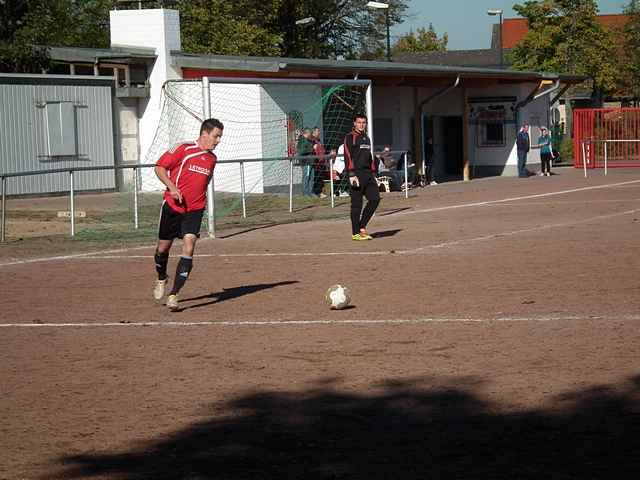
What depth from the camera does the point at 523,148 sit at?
131 feet

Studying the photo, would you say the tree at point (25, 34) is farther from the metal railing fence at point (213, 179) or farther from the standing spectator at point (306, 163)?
the standing spectator at point (306, 163)

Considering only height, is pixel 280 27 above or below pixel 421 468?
above

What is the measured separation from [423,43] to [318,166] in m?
89.4

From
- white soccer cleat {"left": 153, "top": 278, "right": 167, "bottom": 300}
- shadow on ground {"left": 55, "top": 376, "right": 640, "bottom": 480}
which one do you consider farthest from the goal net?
shadow on ground {"left": 55, "top": 376, "right": 640, "bottom": 480}

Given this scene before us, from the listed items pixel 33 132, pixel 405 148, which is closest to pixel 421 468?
pixel 33 132

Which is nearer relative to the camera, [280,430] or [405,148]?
[280,430]

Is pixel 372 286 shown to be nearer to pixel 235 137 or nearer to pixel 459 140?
pixel 235 137

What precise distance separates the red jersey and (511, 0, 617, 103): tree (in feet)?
168

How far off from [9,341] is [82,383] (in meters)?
2.14

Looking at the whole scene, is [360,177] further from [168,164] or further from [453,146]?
[453,146]

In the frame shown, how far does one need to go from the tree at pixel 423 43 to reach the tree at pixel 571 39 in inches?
1872

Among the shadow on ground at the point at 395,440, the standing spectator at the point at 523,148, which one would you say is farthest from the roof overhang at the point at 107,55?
the shadow on ground at the point at 395,440

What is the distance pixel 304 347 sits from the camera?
9211 mm

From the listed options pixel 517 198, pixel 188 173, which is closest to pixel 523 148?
pixel 517 198
